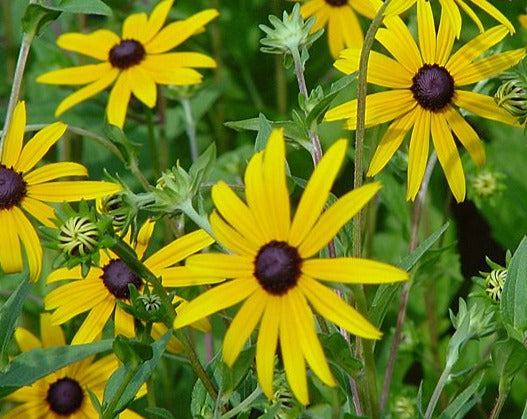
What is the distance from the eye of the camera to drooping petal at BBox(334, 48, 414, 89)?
1.51 meters

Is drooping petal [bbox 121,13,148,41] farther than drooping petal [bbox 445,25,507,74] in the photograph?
Yes

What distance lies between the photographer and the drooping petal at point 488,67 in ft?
4.91

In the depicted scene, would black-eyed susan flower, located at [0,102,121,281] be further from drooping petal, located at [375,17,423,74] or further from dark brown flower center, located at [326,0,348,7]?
dark brown flower center, located at [326,0,348,7]

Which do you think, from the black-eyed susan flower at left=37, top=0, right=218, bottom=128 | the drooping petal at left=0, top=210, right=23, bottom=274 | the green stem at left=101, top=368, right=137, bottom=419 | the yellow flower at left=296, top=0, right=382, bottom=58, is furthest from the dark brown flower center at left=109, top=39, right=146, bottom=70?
the green stem at left=101, top=368, right=137, bottom=419

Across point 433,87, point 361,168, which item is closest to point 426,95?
point 433,87

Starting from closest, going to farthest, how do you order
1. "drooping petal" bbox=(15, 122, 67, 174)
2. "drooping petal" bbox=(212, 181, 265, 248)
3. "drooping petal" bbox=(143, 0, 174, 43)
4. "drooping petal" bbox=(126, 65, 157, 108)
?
"drooping petal" bbox=(212, 181, 265, 248) → "drooping petal" bbox=(15, 122, 67, 174) → "drooping petal" bbox=(126, 65, 157, 108) → "drooping petal" bbox=(143, 0, 174, 43)

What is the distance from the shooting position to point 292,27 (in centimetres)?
144

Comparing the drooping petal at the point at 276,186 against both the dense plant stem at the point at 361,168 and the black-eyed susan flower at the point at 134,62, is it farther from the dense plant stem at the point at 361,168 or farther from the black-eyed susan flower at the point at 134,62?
the black-eyed susan flower at the point at 134,62

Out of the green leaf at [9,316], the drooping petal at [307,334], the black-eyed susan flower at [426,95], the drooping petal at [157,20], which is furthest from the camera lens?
the drooping petal at [157,20]

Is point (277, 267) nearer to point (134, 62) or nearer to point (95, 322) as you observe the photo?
point (95, 322)

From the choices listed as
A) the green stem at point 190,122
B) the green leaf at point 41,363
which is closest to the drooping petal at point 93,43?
the green stem at point 190,122

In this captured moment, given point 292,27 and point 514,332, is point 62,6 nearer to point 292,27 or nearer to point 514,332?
point 292,27

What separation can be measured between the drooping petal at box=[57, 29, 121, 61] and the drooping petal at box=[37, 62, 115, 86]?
1.0 inches

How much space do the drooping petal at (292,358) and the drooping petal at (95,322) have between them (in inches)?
18.9
